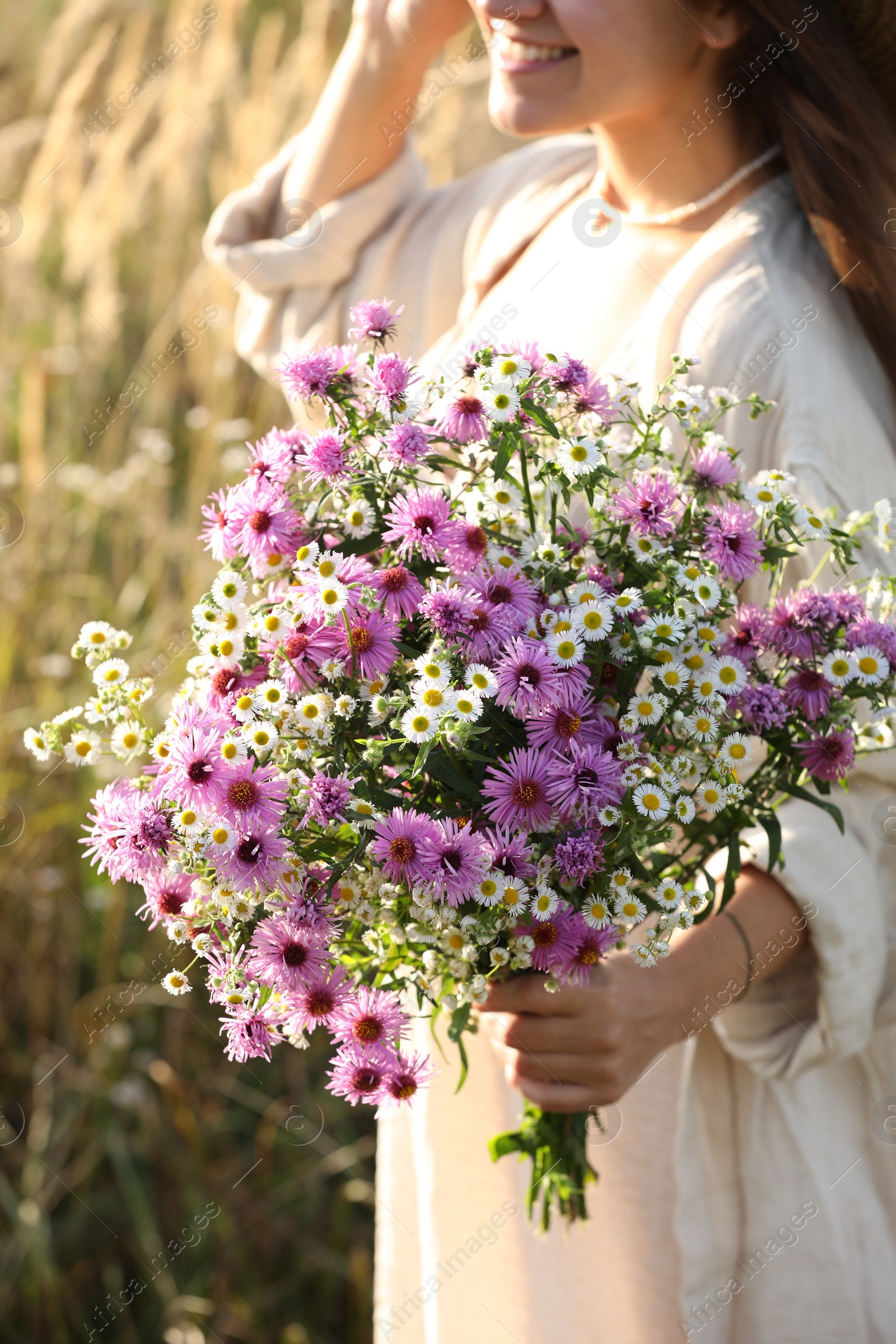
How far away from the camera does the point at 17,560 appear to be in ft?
6.61

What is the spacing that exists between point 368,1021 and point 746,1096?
Result: 57cm

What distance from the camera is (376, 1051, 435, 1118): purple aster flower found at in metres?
0.69

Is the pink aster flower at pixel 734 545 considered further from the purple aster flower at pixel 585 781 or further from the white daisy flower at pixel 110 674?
the white daisy flower at pixel 110 674

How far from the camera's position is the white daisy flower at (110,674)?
30.0 inches

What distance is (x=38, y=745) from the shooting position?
770mm

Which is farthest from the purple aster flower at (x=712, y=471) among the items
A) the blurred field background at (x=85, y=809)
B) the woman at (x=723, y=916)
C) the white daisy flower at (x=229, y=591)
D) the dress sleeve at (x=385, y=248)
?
the blurred field background at (x=85, y=809)

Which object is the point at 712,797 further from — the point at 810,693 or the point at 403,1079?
the point at 403,1079

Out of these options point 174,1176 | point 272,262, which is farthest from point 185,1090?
point 272,262

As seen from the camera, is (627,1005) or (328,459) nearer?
(328,459)

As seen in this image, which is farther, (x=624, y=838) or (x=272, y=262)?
(x=272, y=262)

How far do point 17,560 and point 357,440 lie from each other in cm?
145

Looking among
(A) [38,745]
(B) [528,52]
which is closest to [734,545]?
(A) [38,745]

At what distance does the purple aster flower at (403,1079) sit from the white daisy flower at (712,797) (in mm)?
237

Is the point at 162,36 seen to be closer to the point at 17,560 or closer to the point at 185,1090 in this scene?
the point at 17,560
